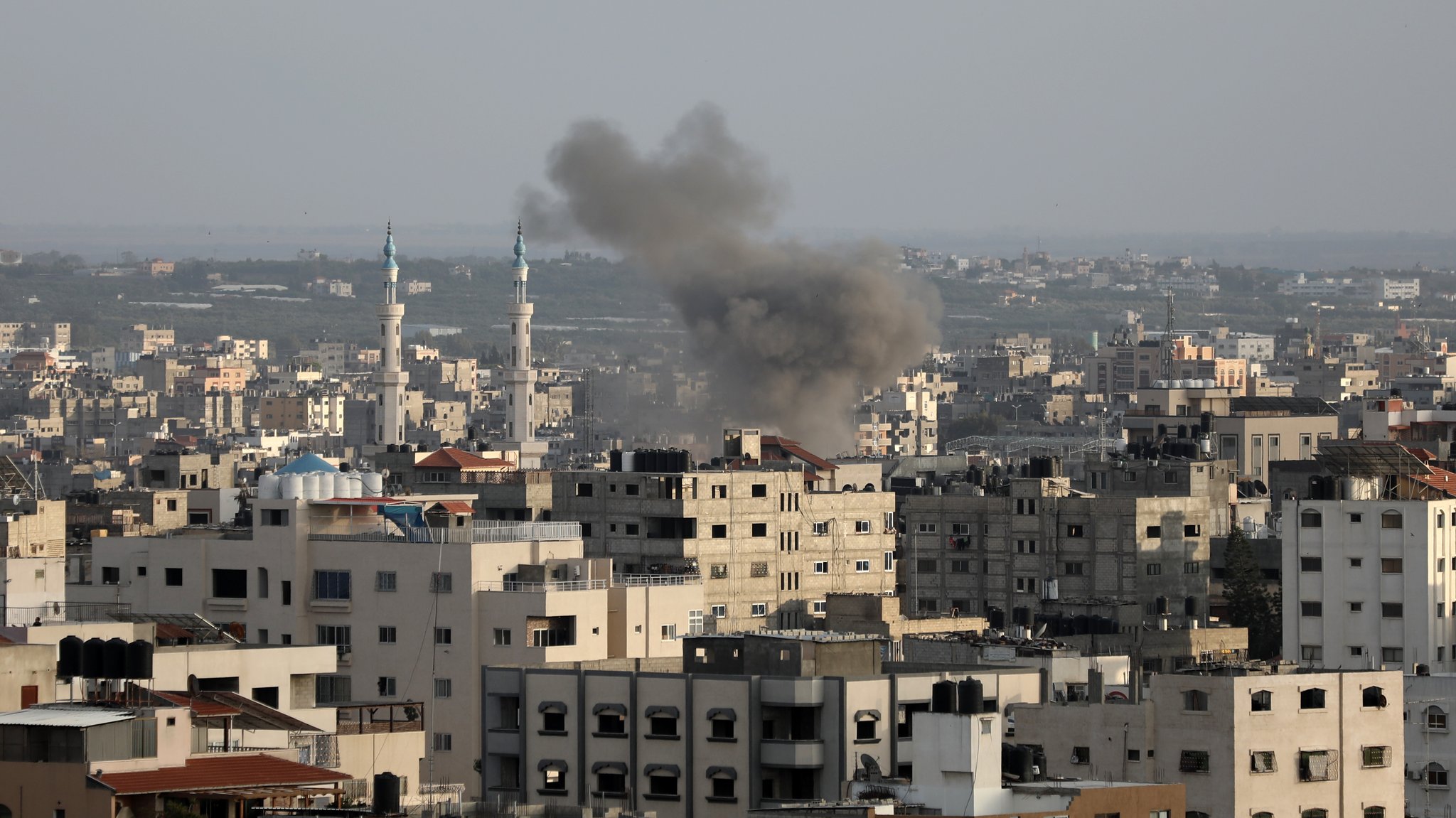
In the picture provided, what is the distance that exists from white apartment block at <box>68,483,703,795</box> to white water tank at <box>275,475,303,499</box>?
0.13 m

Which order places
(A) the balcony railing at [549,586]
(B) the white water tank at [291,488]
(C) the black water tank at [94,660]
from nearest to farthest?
1. (C) the black water tank at [94,660]
2. (A) the balcony railing at [549,586]
3. (B) the white water tank at [291,488]

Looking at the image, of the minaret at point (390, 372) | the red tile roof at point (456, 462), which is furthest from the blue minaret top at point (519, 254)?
the red tile roof at point (456, 462)

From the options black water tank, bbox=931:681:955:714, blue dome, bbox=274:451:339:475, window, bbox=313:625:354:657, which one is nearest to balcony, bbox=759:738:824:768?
black water tank, bbox=931:681:955:714

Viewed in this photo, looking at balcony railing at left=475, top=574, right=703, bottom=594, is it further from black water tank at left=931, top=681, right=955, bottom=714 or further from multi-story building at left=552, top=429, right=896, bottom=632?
multi-story building at left=552, top=429, right=896, bottom=632

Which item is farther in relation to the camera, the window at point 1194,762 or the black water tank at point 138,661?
the window at point 1194,762

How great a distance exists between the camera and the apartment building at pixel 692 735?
2702cm

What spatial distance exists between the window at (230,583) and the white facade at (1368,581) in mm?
13909

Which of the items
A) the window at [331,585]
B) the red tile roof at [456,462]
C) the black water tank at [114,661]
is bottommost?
the red tile roof at [456,462]

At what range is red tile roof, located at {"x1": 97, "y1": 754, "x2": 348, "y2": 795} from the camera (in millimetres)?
19922

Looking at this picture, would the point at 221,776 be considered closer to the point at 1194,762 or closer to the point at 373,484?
the point at 1194,762

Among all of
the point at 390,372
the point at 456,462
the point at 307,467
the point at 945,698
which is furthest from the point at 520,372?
the point at 945,698

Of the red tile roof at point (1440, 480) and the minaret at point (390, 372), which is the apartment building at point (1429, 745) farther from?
the minaret at point (390, 372)

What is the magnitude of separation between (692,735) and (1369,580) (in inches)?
712

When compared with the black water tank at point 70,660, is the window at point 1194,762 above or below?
below
